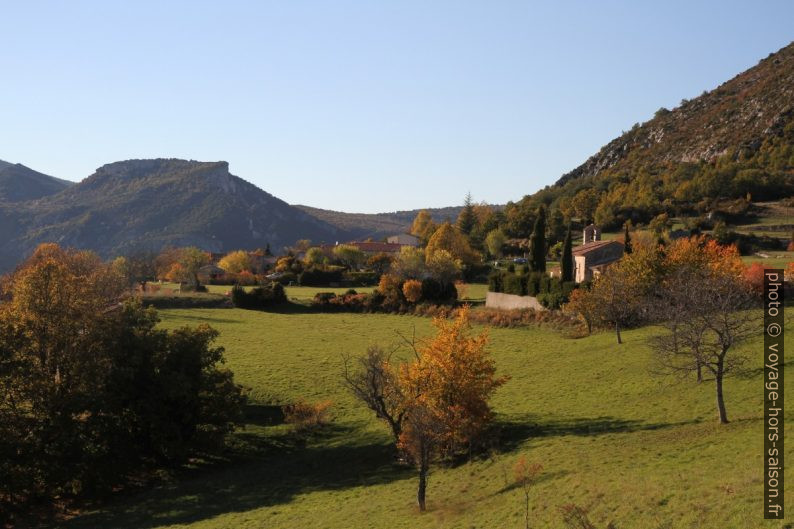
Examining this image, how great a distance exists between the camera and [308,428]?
3603 centimetres

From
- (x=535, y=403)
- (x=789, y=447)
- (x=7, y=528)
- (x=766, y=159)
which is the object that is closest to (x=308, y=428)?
(x=535, y=403)

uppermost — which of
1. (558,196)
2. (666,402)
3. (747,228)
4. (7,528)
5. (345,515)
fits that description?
(558,196)

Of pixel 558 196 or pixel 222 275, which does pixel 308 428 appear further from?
pixel 558 196

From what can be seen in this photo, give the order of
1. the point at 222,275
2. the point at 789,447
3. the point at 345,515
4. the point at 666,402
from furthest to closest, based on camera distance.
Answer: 1. the point at 222,275
2. the point at 666,402
3. the point at 345,515
4. the point at 789,447

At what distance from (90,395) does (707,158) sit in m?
153

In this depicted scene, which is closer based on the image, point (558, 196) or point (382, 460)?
point (382, 460)

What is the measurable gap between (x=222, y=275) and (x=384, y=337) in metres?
60.1

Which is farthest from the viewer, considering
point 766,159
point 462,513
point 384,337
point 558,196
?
point 558,196

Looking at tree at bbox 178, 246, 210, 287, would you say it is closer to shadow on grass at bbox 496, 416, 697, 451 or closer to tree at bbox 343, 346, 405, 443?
shadow on grass at bbox 496, 416, 697, 451

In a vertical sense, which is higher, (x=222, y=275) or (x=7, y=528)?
(x=222, y=275)

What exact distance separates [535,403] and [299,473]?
1251 centimetres

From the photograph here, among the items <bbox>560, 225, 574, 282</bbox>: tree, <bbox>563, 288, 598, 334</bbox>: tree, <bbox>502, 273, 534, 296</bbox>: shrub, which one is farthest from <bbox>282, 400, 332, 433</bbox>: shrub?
<bbox>502, 273, 534, 296</bbox>: shrub

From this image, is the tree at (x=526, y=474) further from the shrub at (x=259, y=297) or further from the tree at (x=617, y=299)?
the shrub at (x=259, y=297)

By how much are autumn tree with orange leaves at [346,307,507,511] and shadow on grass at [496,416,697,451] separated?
121 centimetres
